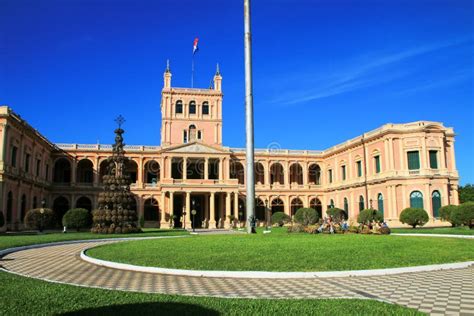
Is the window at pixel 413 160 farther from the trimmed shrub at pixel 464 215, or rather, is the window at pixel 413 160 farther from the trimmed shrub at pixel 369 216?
the trimmed shrub at pixel 464 215

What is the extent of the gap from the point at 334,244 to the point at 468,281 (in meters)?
6.03

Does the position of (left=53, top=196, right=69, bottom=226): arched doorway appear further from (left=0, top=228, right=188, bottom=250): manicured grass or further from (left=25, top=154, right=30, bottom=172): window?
(left=0, top=228, right=188, bottom=250): manicured grass

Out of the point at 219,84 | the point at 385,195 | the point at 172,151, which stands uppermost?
the point at 219,84

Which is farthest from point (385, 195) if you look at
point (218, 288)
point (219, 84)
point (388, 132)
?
point (218, 288)

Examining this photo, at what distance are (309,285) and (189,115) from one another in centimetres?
5348

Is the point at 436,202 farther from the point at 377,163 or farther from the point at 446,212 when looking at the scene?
the point at 377,163

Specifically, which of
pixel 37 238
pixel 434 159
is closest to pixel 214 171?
pixel 434 159

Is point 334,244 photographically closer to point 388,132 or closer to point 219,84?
point 388,132

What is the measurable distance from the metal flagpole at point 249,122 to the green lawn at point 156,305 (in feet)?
48.2

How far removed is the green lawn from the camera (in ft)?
22.1

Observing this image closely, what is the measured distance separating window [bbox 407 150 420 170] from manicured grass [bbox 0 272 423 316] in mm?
40850

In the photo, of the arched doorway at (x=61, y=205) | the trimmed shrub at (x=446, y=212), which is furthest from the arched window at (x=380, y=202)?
the arched doorway at (x=61, y=205)

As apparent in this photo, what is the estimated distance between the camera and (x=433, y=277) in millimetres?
11469

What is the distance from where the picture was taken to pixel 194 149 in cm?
5616
